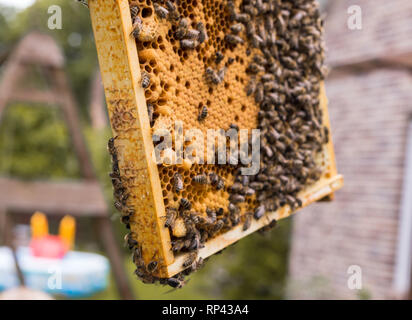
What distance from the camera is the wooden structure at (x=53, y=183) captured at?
5250mm

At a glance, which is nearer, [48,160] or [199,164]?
[199,164]

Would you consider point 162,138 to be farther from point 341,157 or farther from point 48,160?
point 48,160

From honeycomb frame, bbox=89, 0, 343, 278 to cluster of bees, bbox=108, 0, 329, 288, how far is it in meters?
0.07

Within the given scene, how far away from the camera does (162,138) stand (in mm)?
1733

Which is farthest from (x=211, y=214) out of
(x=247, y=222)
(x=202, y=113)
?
(x=202, y=113)

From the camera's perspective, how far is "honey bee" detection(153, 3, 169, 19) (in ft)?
5.58

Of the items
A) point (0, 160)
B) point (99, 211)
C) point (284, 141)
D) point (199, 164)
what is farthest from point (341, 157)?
point (0, 160)

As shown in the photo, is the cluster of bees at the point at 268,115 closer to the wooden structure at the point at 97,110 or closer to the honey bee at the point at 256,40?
the honey bee at the point at 256,40

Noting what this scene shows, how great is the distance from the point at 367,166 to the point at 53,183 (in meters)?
5.12

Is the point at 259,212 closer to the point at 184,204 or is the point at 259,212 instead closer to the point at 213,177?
the point at 213,177

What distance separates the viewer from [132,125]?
1.63 m

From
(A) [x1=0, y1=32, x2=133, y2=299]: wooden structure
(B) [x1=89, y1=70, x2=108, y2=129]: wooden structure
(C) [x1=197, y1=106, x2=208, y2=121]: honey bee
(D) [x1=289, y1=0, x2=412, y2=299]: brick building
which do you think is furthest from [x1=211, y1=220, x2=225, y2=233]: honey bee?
(B) [x1=89, y1=70, x2=108, y2=129]: wooden structure

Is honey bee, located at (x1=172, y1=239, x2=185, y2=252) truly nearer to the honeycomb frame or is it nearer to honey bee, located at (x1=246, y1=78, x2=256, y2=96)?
the honeycomb frame
